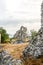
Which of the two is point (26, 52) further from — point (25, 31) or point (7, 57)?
point (25, 31)

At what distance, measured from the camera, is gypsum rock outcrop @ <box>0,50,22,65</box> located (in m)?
10.3

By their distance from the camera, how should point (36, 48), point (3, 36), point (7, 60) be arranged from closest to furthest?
point (36, 48) → point (7, 60) → point (3, 36)

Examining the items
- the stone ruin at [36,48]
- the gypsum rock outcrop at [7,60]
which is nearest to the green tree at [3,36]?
the gypsum rock outcrop at [7,60]

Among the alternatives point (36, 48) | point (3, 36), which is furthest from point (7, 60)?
point (3, 36)

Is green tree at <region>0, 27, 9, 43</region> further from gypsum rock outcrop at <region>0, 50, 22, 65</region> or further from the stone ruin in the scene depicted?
the stone ruin

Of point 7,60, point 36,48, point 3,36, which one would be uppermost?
point 3,36

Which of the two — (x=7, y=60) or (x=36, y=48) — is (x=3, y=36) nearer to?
(x=7, y=60)

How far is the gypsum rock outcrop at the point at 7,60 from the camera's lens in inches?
404

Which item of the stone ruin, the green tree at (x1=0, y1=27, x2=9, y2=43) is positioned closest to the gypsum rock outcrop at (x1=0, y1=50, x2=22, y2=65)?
the stone ruin

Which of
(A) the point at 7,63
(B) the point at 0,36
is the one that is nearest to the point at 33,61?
(A) the point at 7,63

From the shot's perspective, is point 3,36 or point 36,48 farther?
point 3,36

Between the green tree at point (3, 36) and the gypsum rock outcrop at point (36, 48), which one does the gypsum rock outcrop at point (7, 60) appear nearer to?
the gypsum rock outcrop at point (36, 48)

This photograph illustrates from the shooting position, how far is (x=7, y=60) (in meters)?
10.8

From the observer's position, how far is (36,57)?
836cm
